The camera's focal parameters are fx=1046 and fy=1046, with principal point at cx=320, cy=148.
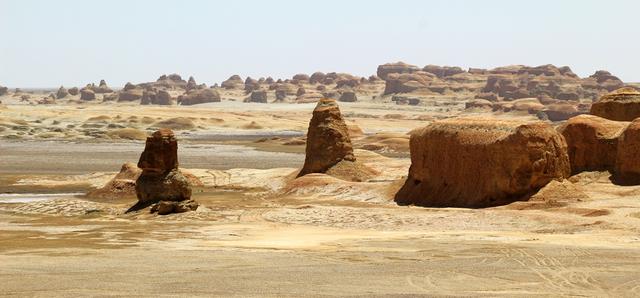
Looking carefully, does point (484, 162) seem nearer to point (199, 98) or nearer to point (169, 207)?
point (169, 207)

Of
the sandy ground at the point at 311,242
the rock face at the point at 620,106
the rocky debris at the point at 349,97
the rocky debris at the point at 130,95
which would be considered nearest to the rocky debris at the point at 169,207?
the sandy ground at the point at 311,242

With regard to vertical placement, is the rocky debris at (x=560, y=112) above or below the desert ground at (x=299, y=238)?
below

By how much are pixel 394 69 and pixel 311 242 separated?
15766 cm

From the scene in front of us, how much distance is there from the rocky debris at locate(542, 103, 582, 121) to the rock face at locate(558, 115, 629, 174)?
70.0m

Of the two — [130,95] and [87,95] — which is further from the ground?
[130,95]

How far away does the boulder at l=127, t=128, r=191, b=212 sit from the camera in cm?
3070

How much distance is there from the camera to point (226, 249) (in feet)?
70.2

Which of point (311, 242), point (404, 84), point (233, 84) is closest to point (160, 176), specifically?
point (311, 242)

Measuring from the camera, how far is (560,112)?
103 metres

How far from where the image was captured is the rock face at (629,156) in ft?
101

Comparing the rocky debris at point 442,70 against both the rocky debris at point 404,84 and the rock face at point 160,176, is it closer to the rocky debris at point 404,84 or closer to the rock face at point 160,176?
the rocky debris at point 404,84

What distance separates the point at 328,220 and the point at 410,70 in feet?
494

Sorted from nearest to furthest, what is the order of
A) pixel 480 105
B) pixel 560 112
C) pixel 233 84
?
pixel 560 112 < pixel 480 105 < pixel 233 84

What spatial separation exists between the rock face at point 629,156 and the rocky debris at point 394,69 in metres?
146
